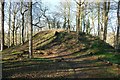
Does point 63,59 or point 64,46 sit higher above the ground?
point 64,46

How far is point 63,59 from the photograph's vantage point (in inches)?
773

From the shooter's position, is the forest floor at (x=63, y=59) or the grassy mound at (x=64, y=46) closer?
the forest floor at (x=63, y=59)

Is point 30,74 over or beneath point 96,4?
beneath

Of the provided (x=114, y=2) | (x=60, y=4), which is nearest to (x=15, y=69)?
(x=114, y=2)

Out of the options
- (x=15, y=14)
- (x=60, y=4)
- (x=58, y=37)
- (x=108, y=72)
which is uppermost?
(x=60, y=4)

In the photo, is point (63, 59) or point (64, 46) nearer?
point (63, 59)

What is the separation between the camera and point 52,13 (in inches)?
2002

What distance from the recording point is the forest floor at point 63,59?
12409 millimetres

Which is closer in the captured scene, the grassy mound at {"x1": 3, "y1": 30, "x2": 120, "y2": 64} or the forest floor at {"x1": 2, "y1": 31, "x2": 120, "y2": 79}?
the forest floor at {"x1": 2, "y1": 31, "x2": 120, "y2": 79}

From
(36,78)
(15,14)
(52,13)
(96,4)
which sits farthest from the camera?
(52,13)

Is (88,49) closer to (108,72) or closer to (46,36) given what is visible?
(46,36)

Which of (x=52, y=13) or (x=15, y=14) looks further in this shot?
(x=52, y=13)

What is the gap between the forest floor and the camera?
12.4 meters

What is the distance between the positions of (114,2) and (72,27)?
27867mm
